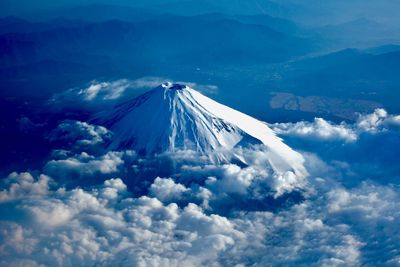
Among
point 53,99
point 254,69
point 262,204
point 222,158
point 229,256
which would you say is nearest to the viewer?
point 229,256

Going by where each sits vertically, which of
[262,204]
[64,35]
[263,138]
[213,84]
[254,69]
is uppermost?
[64,35]

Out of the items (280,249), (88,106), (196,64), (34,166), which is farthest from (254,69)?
(280,249)

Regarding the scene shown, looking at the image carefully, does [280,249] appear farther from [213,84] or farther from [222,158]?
[213,84]

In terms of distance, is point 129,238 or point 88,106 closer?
point 129,238

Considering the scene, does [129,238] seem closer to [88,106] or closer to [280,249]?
[280,249]

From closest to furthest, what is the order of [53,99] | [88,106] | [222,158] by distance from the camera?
1. [222,158]
2. [88,106]
3. [53,99]

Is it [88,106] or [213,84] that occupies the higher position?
[213,84]
